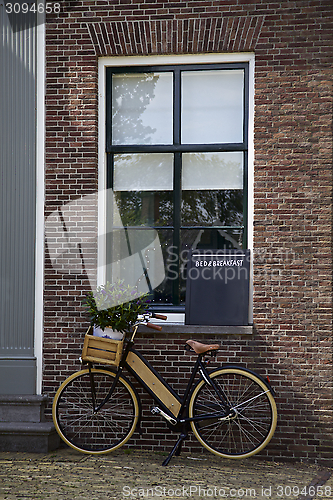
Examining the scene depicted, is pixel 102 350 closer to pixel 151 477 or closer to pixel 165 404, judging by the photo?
pixel 165 404

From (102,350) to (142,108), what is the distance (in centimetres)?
279

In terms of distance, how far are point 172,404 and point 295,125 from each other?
3181mm

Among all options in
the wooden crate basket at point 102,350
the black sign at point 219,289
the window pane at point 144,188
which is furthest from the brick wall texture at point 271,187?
the wooden crate basket at point 102,350

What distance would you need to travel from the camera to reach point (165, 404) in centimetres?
444

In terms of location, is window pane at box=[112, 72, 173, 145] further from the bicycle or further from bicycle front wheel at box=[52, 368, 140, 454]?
bicycle front wheel at box=[52, 368, 140, 454]

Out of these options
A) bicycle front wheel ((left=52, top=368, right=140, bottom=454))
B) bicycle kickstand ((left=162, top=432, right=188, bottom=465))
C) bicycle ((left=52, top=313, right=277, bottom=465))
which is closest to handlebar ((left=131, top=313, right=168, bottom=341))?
bicycle ((left=52, top=313, right=277, bottom=465))

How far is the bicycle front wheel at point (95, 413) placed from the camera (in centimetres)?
455

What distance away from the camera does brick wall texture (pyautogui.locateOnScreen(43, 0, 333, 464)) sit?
474 centimetres

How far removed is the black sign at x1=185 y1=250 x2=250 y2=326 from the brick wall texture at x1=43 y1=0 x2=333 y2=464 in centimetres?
16

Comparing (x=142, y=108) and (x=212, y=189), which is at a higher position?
(x=142, y=108)

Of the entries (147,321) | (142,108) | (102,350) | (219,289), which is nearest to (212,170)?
(142,108)

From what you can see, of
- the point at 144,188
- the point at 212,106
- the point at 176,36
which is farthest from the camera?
the point at 144,188

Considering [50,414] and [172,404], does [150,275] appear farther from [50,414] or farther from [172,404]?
[50,414]

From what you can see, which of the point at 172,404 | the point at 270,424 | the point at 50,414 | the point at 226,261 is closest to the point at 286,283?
the point at 226,261
